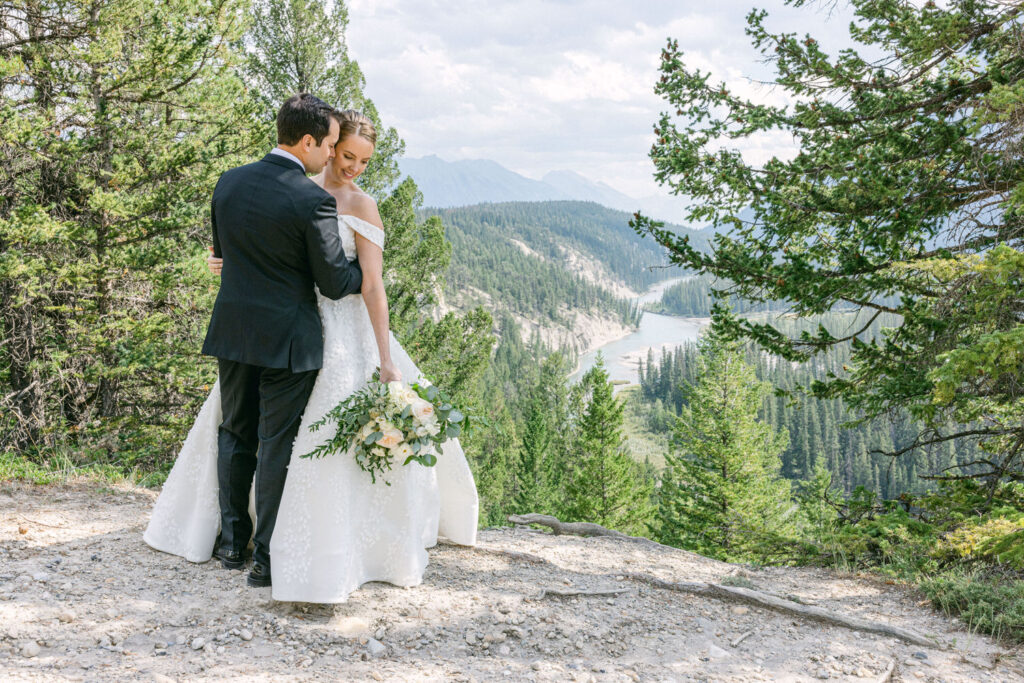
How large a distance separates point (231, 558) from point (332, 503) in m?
0.91

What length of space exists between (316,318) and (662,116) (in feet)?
18.7

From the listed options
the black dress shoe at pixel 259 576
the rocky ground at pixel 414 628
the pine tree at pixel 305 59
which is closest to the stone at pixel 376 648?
the rocky ground at pixel 414 628

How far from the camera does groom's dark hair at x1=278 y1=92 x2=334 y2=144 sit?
10.4ft

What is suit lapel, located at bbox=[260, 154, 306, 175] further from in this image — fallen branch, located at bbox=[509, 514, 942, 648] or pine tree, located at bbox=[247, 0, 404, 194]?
pine tree, located at bbox=[247, 0, 404, 194]

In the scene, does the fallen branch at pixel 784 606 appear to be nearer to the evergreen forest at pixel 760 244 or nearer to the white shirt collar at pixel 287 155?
the evergreen forest at pixel 760 244

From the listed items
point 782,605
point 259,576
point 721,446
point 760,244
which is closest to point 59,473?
point 259,576

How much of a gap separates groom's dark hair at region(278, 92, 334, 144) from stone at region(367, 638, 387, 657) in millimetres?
2654

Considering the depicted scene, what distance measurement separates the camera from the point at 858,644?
145 inches

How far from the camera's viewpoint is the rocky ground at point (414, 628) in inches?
107

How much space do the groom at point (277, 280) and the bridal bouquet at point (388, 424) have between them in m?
0.27

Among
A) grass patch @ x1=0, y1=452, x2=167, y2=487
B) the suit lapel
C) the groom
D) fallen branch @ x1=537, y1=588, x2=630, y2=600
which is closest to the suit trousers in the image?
the groom

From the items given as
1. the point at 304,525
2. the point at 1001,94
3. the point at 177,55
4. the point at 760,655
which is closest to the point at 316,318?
the point at 304,525

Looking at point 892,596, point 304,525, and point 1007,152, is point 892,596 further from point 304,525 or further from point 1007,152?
point 304,525

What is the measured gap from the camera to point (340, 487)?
331cm
